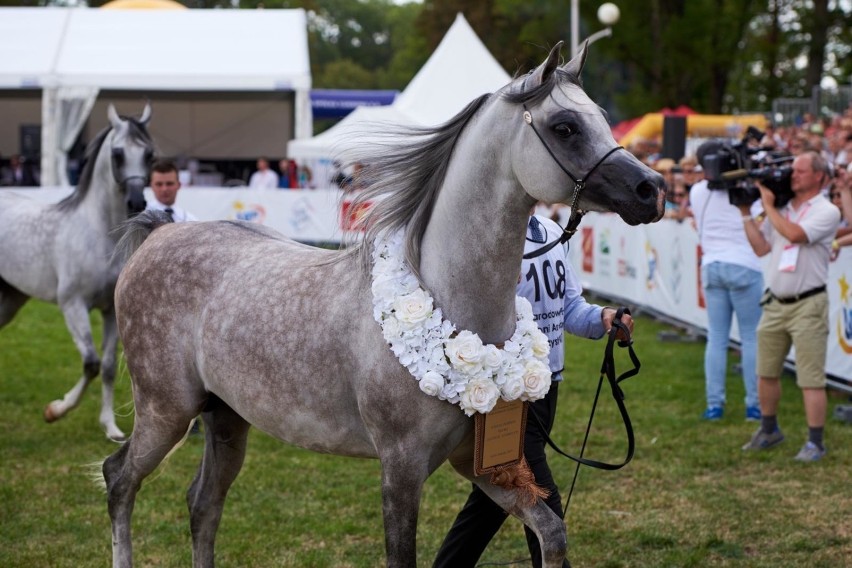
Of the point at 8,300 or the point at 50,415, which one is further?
the point at 8,300

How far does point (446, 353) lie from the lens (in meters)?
3.49

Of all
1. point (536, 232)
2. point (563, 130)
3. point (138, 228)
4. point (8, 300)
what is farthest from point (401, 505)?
point (8, 300)

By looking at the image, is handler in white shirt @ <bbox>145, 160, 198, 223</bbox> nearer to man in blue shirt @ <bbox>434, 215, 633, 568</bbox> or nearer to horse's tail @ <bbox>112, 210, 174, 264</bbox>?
horse's tail @ <bbox>112, 210, 174, 264</bbox>

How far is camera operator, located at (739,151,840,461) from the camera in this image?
7.09 metres

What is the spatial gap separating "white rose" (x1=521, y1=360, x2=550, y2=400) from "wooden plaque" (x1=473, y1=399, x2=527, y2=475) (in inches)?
2.9

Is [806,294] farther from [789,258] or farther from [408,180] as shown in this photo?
[408,180]

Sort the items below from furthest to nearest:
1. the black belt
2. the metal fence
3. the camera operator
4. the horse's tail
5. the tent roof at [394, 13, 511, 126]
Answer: the metal fence < the tent roof at [394, 13, 511, 126] < the black belt < the camera operator < the horse's tail

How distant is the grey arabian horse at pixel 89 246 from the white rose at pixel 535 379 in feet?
15.4

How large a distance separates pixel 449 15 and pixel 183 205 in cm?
3208

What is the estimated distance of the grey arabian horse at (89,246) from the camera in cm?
781

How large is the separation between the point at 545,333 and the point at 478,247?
0.80 m

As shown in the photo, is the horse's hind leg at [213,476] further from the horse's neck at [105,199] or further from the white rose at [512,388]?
the horse's neck at [105,199]

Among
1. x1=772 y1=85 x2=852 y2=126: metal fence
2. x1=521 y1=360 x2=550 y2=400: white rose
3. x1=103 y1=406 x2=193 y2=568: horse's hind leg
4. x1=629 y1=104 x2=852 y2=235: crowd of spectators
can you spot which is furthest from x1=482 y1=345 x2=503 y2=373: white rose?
x1=772 y1=85 x2=852 y2=126: metal fence

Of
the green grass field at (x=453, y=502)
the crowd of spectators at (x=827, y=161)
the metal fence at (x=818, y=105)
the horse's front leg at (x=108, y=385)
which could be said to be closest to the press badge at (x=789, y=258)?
the crowd of spectators at (x=827, y=161)
